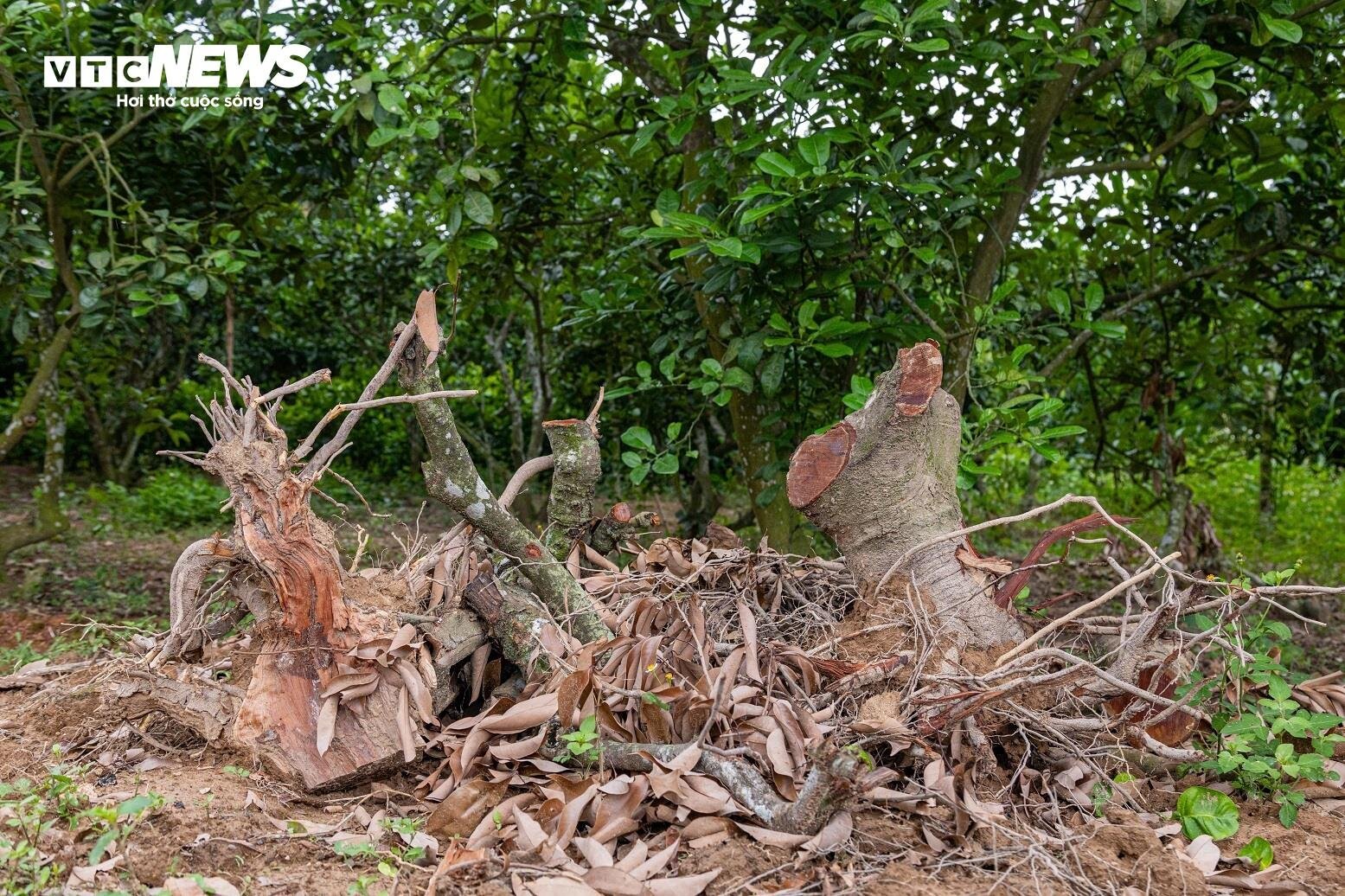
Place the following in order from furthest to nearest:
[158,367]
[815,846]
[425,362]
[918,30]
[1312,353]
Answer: [158,367] < [1312,353] < [918,30] < [425,362] < [815,846]

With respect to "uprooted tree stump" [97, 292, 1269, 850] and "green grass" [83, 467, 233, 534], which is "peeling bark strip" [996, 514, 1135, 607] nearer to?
"uprooted tree stump" [97, 292, 1269, 850]

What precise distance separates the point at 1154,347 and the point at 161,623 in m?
5.26

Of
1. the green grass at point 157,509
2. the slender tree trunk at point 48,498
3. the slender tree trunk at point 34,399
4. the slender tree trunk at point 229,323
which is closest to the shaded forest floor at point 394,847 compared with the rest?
the slender tree trunk at point 229,323

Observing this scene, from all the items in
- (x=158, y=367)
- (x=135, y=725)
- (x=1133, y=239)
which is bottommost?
(x=135, y=725)

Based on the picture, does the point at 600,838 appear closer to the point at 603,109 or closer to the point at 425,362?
the point at 425,362

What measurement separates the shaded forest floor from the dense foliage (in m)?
1.22

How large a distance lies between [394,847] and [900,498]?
1415 mm

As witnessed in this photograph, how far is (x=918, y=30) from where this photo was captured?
124 inches

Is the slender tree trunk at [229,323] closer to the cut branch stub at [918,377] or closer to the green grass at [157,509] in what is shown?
the green grass at [157,509]

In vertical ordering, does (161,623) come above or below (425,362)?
below

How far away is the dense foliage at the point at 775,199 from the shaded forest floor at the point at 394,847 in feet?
4.01

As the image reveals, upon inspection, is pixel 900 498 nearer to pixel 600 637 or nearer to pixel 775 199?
pixel 600 637

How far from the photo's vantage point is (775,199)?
321cm

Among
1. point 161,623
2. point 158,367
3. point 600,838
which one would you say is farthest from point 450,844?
point 158,367
